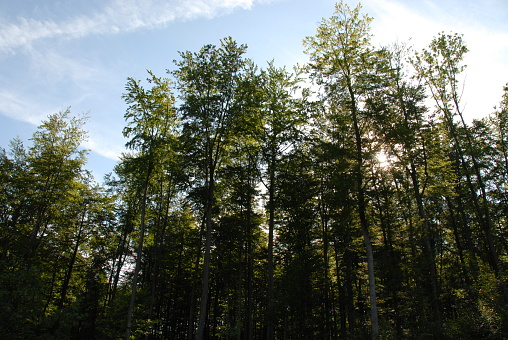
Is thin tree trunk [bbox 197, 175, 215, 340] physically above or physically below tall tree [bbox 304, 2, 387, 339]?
below

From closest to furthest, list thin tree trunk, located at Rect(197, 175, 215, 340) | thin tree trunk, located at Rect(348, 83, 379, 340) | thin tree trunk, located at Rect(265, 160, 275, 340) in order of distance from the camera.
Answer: thin tree trunk, located at Rect(348, 83, 379, 340), thin tree trunk, located at Rect(197, 175, 215, 340), thin tree trunk, located at Rect(265, 160, 275, 340)

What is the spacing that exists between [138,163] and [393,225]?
16.1m

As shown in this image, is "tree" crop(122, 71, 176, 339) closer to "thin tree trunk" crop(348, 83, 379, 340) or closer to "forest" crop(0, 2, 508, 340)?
"forest" crop(0, 2, 508, 340)

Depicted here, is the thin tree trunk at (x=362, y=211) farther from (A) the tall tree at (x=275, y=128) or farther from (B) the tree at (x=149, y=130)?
(B) the tree at (x=149, y=130)

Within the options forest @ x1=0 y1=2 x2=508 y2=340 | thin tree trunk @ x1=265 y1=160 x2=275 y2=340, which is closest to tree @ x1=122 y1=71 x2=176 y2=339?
forest @ x1=0 y1=2 x2=508 y2=340

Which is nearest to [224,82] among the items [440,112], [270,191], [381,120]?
[270,191]

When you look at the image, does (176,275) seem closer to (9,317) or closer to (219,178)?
(219,178)

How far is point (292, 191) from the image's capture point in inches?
672

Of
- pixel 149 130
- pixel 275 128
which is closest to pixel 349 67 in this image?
pixel 275 128

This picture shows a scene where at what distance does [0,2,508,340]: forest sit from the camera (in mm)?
13781

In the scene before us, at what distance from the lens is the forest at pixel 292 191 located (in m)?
13.8

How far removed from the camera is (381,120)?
14047 millimetres

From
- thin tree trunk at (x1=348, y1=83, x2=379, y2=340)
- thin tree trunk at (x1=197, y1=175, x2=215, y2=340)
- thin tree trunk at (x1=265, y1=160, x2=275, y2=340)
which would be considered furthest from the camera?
thin tree trunk at (x1=265, y1=160, x2=275, y2=340)

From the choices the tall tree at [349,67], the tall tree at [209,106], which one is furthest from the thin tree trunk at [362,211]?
the tall tree at [209,106]
